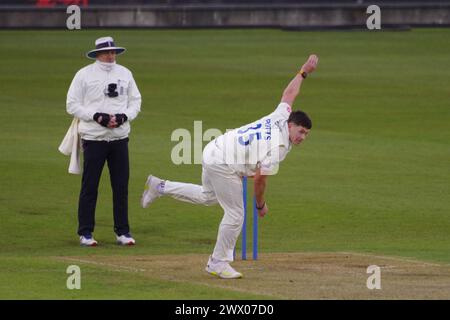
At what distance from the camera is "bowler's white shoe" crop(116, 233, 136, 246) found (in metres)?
14.3

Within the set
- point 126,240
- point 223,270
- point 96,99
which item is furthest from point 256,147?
point 126,240

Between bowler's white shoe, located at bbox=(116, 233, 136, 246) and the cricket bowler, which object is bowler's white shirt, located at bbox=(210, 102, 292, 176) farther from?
bowler's white shoe, located at bbox=(116, 233, 136, 246)

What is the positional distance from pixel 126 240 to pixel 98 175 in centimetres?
80

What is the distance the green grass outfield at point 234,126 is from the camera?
14.2 meters

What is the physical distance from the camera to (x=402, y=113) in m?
28.8

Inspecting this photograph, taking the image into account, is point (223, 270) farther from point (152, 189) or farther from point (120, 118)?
point (120, 118)

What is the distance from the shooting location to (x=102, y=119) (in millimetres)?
13828

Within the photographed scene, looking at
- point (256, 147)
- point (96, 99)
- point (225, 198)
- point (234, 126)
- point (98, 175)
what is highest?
point (96, 99)

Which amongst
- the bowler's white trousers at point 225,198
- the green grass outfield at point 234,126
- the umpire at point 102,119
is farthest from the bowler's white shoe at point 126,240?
the bowler's white trousers at point 225,198

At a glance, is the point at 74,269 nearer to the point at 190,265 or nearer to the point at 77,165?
the point at 190,265

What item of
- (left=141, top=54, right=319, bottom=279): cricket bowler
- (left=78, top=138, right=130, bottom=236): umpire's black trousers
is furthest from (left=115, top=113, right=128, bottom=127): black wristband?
(left=141, top=54, right=319, bottom=279): cricket bowler

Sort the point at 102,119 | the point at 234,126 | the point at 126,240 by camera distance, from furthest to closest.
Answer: the point at 234,126, the point at 126,240, the point at 102,119
